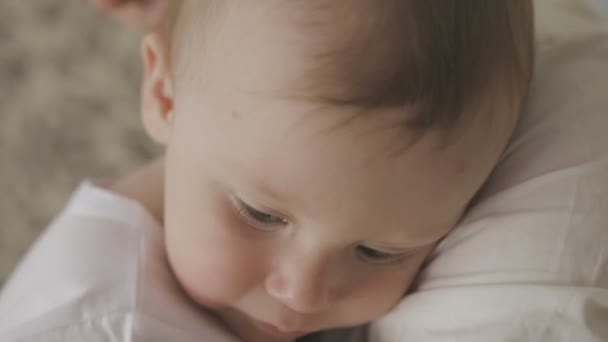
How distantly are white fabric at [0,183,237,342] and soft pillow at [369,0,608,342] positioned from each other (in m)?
0.22

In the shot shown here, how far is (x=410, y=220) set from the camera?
0.55 metres

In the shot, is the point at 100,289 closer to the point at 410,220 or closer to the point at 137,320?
the point at 137,320

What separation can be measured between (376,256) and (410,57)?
0.70 feet

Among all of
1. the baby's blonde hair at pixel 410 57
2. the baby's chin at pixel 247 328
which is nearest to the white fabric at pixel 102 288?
the baby's chin at pixel 247 328

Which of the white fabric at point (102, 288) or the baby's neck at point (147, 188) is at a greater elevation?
the white fabric at point (102, 288)

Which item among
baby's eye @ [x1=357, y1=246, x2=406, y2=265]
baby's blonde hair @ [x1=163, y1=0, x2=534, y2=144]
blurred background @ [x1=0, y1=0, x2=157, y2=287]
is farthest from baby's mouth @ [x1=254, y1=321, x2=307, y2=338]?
blurred background @ [x1=0, y1=0, x2=157, y2=287]

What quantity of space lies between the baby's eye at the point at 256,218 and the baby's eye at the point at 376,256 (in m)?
0.08

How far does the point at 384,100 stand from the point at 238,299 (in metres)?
0.26

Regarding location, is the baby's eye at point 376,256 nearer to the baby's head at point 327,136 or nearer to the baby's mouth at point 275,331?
the baby's head at point 327,136

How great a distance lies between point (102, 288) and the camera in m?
0.65

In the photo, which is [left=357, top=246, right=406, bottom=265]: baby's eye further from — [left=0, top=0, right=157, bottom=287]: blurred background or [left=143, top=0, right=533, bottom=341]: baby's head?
[left=0, top=0, right=157, bottom=287]: blurred background

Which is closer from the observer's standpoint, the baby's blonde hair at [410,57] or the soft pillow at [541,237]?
the baby's blonde hair at [410,57]

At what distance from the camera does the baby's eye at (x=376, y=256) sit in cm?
60

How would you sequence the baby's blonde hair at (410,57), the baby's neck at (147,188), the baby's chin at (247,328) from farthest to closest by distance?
the baby's neck at (147,188) → the baby's chin at (247,328) → the baby's blonde hair at (410,57)
